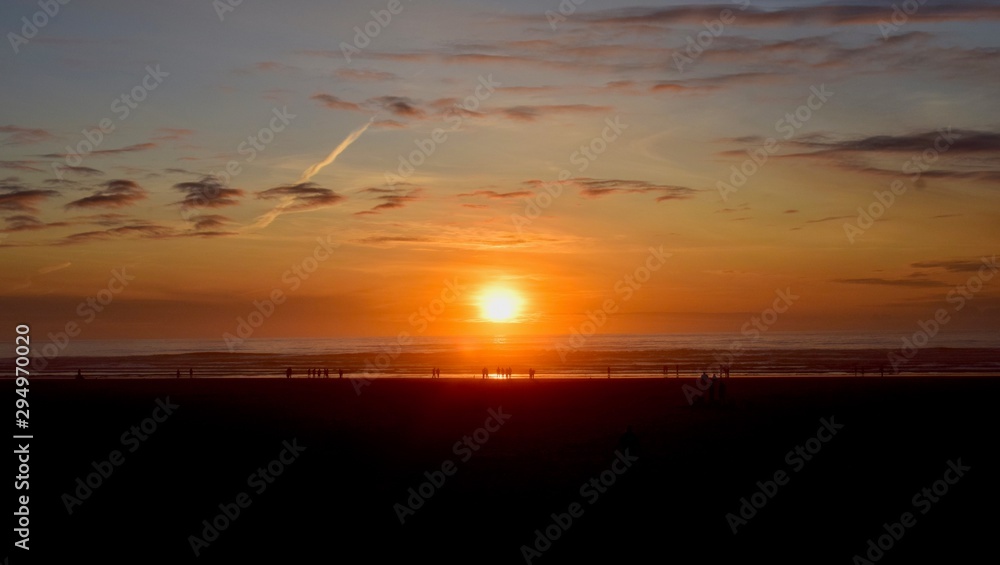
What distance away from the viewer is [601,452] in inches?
954

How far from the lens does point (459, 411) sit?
36062mm

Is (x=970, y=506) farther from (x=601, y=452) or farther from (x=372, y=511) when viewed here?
(x=372, y=511)

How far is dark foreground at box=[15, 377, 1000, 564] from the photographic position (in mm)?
15391

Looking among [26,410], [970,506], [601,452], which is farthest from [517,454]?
[26,410]

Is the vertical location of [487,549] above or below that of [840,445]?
below

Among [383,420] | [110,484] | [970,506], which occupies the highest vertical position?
[383,420]

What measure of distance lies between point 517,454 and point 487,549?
9.10m

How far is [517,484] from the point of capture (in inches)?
797

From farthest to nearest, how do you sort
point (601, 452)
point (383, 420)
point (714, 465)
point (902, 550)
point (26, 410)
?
point (26, 410) → point (383, 420) → point (601, 452) → point (714, 465) → point (902, 550)

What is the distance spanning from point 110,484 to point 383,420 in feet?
44.8

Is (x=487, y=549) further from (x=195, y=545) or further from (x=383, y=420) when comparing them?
(x=383, y=420)

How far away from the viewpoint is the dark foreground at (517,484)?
1539cm

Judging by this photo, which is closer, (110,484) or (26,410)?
(110,484)

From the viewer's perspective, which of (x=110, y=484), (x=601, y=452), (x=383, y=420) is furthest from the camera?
(x=383, y=420)
